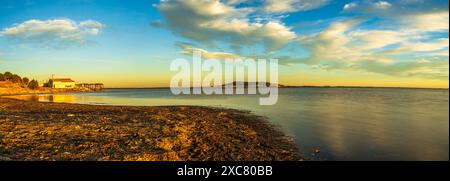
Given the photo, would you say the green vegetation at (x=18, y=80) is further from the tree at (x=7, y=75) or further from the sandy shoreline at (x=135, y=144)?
the sandy shoreline at (x=135, y=144)

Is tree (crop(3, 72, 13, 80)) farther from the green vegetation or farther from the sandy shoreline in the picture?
the sandy shoreline

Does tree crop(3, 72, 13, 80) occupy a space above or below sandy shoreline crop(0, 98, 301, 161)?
above

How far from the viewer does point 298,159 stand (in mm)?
11289

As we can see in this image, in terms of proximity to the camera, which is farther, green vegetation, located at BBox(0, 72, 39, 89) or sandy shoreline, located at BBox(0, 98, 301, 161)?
green vegetation, located at BBox(0, 72, 39, 89)

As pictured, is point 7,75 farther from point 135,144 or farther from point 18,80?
point 135,144

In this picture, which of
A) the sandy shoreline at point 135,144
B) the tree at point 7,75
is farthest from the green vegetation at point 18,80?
the sandy shoreline at point 135,144

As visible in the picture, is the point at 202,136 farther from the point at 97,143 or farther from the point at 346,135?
the point at 346,135

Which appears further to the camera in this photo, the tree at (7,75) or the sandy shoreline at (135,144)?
the tree at (7,75)

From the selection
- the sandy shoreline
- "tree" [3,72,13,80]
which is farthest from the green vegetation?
the sandy shoreline
